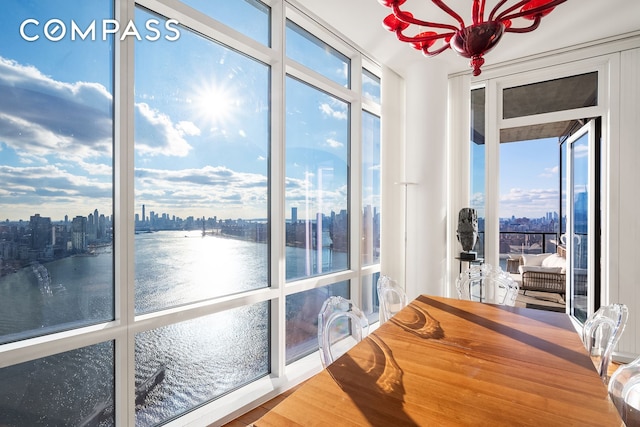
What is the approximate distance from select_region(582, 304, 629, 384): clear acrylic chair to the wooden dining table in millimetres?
112

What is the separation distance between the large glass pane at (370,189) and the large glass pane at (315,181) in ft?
0.96

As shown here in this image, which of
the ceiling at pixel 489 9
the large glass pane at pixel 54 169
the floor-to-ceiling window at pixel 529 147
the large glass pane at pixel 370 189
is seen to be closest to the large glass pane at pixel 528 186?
the floor-to-ceiling window at pixel 529 147

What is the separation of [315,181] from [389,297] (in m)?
1.29

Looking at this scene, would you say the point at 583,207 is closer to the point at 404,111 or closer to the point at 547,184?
the point at 547,184

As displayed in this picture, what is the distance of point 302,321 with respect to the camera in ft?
10.2

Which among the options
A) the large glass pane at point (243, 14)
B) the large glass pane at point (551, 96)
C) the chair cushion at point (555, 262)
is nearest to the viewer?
the large glass pane at point (243, 14)

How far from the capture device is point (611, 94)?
3324 mm

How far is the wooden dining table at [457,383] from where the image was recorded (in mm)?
1033

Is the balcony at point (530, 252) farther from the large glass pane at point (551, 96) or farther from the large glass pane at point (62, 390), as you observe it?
the large glass pane at point (62, 390)

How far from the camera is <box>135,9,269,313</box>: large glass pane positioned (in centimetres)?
201

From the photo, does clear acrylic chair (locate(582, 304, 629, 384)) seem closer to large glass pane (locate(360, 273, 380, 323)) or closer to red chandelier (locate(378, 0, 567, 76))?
red chandelier (locate(378, 0, 567, 76))

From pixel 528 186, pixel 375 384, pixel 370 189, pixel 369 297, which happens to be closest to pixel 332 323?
pixel 375 384

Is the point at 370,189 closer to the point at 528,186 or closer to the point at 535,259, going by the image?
the point at 528,186

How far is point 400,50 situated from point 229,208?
8.03 feet
